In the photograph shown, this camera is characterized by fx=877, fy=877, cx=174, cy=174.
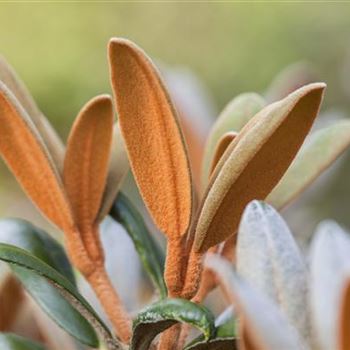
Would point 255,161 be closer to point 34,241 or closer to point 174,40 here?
point 34,241

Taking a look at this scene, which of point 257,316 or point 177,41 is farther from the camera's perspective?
point 177,41

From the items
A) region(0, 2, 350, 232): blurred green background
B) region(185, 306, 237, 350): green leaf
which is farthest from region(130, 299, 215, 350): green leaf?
region(0, 2, 350, 232): blurred green background

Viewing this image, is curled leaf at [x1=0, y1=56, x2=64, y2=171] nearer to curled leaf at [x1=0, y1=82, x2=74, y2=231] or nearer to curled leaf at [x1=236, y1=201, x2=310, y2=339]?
curled leaf at [x1=0, y1=82, x2=74, y2=231]

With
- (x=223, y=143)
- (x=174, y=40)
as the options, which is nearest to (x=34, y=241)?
(x=223, y=143)

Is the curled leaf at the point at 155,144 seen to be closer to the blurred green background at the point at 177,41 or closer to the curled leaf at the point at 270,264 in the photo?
the curled leaf at the point at 270,264

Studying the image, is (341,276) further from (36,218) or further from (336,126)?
(36,218)

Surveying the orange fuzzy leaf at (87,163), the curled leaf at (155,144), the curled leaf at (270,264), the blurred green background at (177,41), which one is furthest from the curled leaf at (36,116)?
the blurred green background at (177,41)
